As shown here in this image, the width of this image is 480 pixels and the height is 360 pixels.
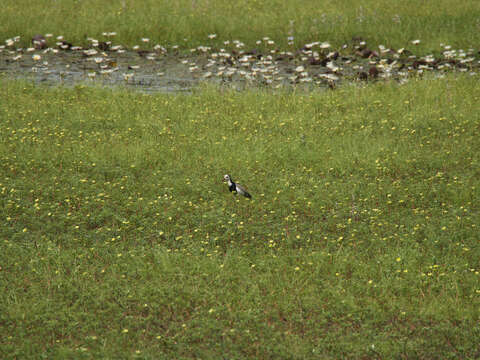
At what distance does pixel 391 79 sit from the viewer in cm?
1368

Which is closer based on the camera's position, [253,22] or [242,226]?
[242,226]

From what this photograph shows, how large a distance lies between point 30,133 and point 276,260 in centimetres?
593

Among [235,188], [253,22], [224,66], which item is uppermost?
[253,22]

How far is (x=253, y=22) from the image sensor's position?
18.1 metres

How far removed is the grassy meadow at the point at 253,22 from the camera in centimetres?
1716

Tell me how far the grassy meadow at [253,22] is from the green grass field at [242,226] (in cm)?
490

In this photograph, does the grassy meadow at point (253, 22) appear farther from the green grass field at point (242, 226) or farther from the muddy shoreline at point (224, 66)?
the green grass field at point (242, 226)

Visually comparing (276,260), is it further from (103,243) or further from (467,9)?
(467,9)

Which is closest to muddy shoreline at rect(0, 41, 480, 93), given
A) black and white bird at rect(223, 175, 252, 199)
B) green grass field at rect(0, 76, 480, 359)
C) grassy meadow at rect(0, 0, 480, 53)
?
grassy meadow at rect(0, 0, 480, 53)

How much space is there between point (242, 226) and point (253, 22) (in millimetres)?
11436

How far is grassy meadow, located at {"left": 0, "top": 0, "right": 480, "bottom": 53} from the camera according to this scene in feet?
56.3

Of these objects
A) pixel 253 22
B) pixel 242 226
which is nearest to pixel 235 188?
pixel 242 226

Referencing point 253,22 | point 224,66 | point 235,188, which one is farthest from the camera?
point 253,22

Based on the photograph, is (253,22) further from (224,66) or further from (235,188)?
(235,188)
